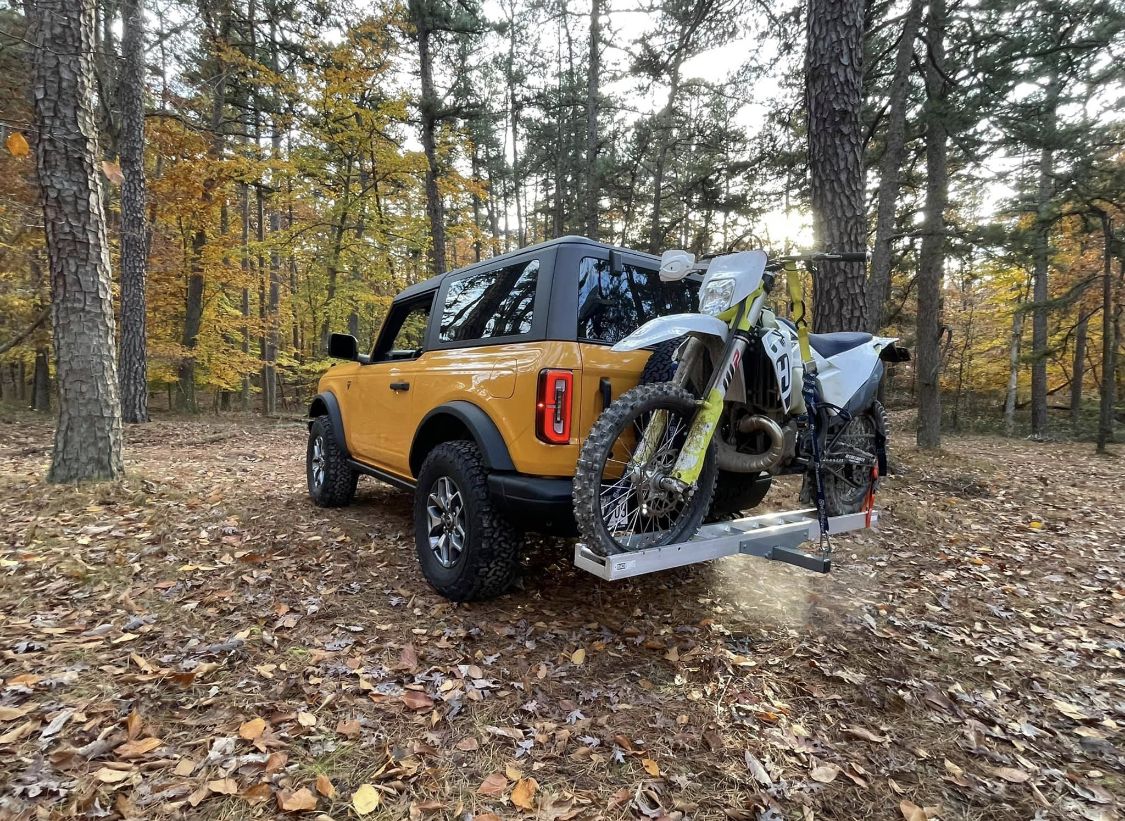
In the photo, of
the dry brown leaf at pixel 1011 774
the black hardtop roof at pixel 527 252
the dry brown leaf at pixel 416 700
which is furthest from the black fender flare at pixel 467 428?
the dry brown leaf at pixel 1011 774

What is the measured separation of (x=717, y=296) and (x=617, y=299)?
569mm

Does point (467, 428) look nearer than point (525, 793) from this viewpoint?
No

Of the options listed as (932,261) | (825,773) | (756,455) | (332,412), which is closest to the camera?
(825,773)

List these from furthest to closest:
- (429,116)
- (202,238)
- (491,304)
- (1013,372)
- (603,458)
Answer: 1. (202,238)
2. (1013,372)
3. (429,116)
4. (491,304)
5. (603,458)

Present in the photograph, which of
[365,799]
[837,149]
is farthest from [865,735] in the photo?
[837,149]

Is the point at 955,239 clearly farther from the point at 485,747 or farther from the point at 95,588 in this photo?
the point at 95,588

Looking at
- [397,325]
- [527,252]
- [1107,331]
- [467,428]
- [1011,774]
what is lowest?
[1011,774]

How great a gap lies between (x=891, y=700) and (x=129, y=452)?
8544 millimetres

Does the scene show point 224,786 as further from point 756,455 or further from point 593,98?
point 593,98

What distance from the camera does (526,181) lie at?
2366 cm

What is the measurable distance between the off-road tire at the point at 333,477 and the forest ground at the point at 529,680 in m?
0.48

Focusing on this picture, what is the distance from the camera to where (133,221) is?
9.30m

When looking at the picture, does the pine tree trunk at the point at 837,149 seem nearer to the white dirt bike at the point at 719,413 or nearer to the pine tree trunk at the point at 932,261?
the white dirt bike at the point at 719,413

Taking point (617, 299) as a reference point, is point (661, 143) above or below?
above
